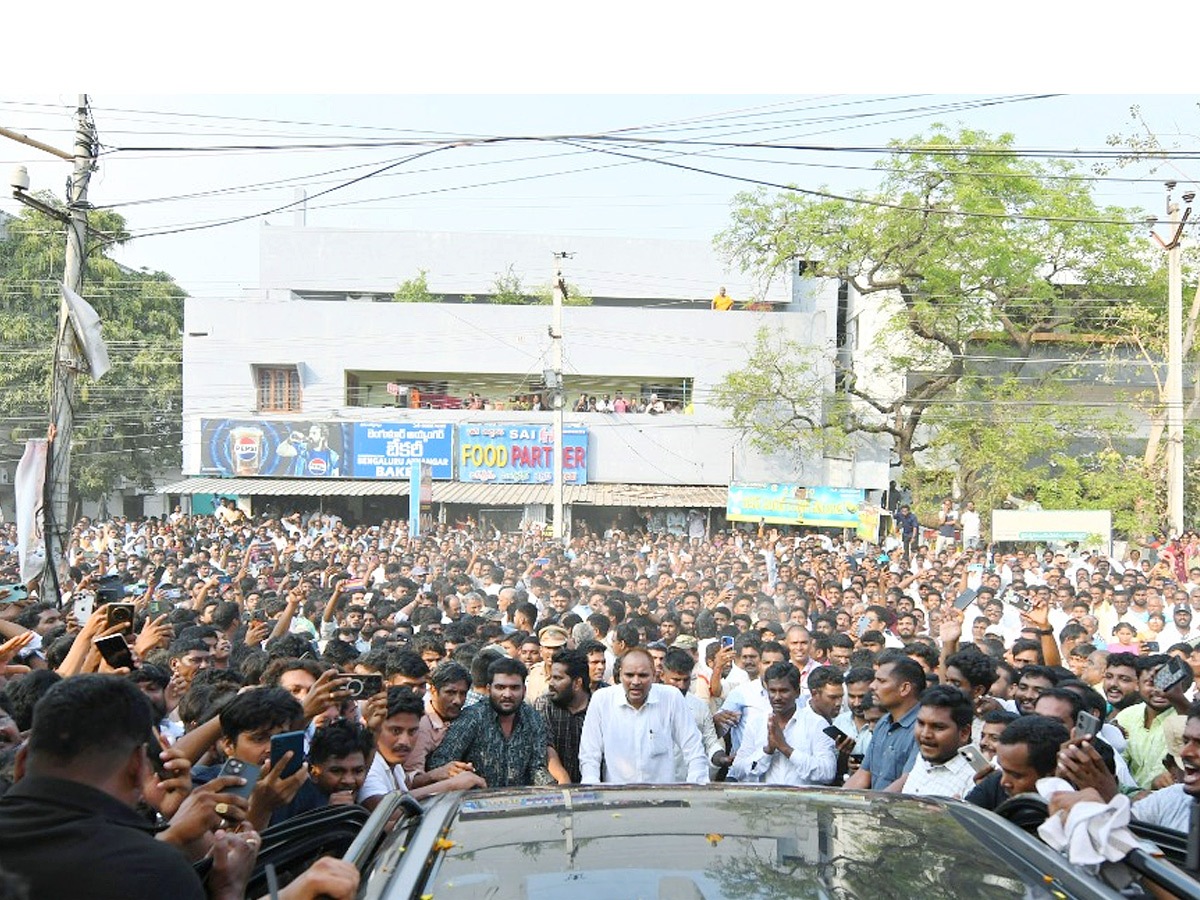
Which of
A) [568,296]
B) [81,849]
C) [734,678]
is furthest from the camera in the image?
[568,296]

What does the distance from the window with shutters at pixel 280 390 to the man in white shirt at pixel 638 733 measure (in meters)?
30.6

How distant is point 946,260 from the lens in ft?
104

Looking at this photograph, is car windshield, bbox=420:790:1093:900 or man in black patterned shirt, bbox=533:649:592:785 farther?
man in black patterned shirt, bbox=533:649:592:785

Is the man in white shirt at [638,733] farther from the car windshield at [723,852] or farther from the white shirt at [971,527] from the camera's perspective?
Result: the white shirt at [971,527]

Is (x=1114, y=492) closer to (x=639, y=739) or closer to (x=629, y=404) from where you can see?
(x=629, y=404)

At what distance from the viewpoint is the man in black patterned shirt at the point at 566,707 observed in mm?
6594

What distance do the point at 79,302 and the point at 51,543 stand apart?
2.32 m

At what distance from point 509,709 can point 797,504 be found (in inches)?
824

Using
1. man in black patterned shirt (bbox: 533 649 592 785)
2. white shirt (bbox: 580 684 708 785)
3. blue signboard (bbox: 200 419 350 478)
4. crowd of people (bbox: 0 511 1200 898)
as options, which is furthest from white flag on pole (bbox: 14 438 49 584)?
blue signboard (bbox: 200 419 350 478)

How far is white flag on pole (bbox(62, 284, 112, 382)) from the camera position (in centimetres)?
1167

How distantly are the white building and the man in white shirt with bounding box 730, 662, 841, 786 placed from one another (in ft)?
87.3

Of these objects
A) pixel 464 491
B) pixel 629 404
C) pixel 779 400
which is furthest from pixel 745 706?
pixel 629 404

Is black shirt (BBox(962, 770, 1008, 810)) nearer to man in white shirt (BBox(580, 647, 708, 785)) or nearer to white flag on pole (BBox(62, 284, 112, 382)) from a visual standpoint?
man in white shirt (BBox(580, 647, 708, 785))

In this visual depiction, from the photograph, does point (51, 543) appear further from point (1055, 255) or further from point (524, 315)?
point (1055, 255)
